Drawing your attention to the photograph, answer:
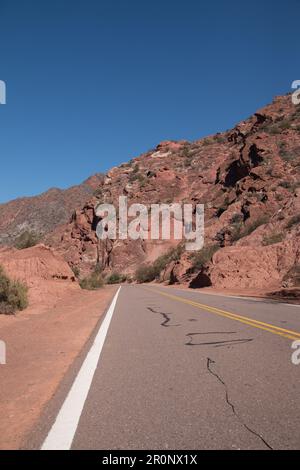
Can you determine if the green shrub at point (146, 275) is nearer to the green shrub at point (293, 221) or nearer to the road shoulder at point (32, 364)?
the green shrub at point (293, 221)

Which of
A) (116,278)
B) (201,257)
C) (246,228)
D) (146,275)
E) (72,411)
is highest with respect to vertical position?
(246,228)

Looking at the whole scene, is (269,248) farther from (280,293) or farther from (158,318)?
(158,318)

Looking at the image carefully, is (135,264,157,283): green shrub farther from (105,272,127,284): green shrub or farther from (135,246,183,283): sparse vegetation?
(105,272,127,284): green shrub

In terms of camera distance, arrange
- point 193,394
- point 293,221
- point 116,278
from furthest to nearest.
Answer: point 116,278, point 293,221, point 193,394

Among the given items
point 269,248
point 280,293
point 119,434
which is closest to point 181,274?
point 269,248

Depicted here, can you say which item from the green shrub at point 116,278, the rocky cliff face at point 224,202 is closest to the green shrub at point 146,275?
the rocky cliff face at point 224,202

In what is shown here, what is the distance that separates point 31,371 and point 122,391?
1992mm

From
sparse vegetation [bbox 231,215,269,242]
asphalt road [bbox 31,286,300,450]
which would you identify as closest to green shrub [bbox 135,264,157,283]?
sparse vegetation [bbox 231,215,269,242]

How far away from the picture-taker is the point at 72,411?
182 inches

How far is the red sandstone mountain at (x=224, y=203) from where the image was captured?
3183 cm

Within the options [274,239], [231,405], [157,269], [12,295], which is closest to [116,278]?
[157,269]

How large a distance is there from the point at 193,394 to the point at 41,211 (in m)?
122

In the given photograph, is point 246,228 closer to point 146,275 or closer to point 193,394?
point 146,275

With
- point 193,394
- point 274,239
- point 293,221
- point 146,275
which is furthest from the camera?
point 146,275
